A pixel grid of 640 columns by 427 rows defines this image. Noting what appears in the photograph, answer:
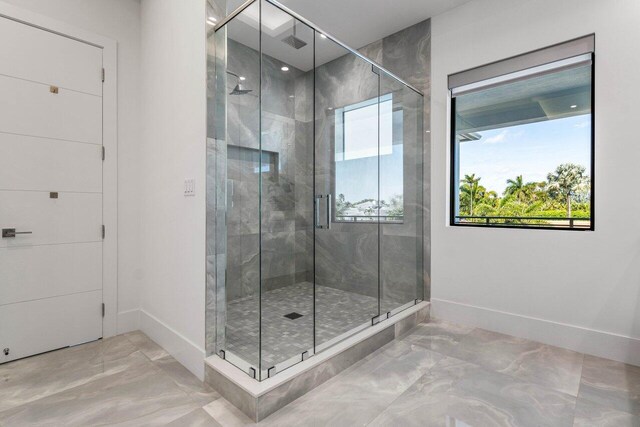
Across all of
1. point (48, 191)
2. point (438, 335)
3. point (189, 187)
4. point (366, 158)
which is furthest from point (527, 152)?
point (48, 191)

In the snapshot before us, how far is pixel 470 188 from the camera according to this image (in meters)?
3.01

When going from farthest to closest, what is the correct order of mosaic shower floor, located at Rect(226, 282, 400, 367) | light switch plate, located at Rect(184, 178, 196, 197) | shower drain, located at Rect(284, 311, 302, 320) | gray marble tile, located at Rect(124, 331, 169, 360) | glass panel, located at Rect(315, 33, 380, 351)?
glass panel, located at Rect(315, 33, 380, 351) → shower drain, located at Rect(284, 311, 302, 320) → gray marble tile, located at Rect(124, 331, 169, 360) → light switch plate, located at Rect(184, 178, 196, 197) → mosaic shower floor, located at Rect(226, 282, 400, 367)

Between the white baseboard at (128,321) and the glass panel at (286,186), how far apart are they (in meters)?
1.36

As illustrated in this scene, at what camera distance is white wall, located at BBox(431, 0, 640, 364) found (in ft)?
7.06

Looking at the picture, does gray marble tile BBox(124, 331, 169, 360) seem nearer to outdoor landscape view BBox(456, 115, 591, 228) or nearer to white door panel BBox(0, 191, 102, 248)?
white door panel BBox(0, 191, 102, 248)

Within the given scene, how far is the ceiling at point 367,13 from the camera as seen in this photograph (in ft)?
9.41

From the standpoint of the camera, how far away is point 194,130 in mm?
2049

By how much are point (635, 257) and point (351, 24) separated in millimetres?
3141

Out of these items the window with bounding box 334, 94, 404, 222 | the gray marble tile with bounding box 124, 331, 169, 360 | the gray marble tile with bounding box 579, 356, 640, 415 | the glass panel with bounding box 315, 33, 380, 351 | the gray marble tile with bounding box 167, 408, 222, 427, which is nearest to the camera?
the gray marble tile with bounding box 167, 408, 222, 427

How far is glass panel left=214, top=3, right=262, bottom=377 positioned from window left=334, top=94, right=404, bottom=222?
1097mm

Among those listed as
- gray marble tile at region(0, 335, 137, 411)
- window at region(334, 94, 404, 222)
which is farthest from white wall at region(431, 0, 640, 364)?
gray marble tile at region(0, 335, 137, 411)

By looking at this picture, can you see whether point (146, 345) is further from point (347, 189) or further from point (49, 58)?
point (49, 58)

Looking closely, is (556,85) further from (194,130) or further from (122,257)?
(122,257)

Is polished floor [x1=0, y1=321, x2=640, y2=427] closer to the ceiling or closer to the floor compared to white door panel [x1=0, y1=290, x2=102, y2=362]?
closer to the floor
